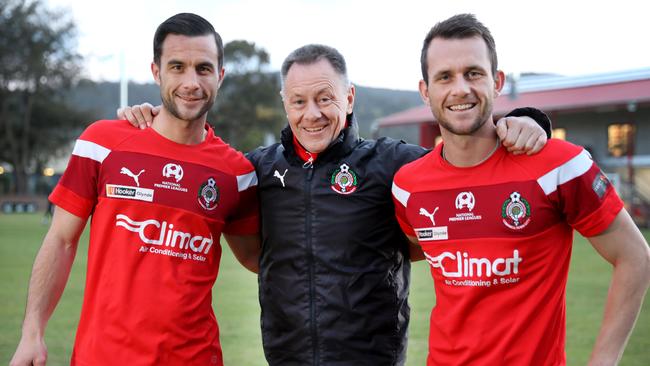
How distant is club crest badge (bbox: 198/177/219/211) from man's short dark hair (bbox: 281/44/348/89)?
0.64 metres

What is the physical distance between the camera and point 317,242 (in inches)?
138

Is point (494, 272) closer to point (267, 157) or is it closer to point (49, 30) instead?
point (267, 157)

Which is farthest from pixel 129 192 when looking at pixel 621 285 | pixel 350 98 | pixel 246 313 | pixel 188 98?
pixel 246 313

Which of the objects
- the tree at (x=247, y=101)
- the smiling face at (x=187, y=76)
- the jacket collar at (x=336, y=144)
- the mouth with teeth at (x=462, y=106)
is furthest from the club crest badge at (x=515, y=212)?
the tree at (x=247, y=101)

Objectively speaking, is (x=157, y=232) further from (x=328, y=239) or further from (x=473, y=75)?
(x=473, y=75)

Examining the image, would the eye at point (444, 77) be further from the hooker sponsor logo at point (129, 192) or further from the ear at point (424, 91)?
the hooker sponsor logo at point (129, 192)

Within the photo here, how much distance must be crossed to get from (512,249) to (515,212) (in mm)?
149

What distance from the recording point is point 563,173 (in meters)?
2.84

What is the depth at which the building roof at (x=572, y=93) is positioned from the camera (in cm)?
3120

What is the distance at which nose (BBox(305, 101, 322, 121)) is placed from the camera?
11.5 ft

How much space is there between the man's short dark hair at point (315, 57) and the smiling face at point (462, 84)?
0.74 meters

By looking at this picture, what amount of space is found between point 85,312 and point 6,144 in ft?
172

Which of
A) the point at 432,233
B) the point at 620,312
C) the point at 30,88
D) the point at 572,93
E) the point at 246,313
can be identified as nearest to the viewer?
the point at 620,312

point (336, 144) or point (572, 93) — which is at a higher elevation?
point (572, 93)
